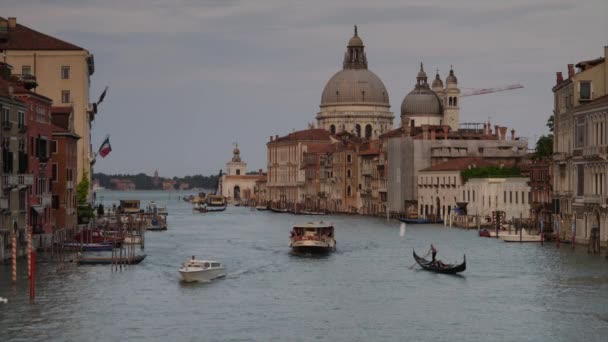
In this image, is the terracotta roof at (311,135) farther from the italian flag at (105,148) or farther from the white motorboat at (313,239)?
the white motorboat at (313,239)

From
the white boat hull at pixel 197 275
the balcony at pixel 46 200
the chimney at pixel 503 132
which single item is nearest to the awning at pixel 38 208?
the balcony at pixel 46 200

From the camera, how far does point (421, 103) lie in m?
137

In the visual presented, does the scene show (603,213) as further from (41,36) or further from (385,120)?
(385,120)

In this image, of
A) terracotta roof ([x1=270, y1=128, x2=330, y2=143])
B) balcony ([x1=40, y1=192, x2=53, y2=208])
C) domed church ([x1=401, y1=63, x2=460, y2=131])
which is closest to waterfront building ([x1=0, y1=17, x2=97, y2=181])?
balcony ([x1=40, y1=192, x2=53, y2=208])

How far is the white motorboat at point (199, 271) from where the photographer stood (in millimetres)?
41250

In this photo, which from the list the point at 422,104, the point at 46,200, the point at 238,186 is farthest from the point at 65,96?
the point at 238,186

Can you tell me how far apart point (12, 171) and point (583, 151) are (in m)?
19.0

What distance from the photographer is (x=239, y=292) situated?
3878 centimetres

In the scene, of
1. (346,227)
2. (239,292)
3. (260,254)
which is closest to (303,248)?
(260,254)

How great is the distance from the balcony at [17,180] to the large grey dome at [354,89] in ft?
365

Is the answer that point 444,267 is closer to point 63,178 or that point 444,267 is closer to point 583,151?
point 583,151

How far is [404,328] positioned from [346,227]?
51.5 m

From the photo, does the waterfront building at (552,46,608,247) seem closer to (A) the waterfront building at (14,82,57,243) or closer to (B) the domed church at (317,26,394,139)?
(A) the waterfront building at (14,82,57,243)

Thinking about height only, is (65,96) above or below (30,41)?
below
